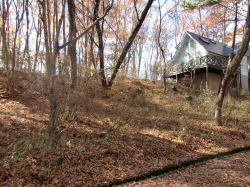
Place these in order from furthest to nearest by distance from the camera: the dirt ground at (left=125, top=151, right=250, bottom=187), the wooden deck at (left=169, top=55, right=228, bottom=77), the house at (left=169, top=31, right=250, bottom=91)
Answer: the house at (left=169, top=31, right=250, bottom=91), the wooden deck at (left=169, top=55, right=228, bottom=77), the dirt ground at (left=125, top=151, right=250, bottom=187)

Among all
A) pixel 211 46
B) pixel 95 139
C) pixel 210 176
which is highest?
pixel 211 46

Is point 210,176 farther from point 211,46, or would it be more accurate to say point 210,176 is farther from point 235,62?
point 211,46

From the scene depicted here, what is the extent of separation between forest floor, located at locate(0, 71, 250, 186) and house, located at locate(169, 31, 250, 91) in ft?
25.5

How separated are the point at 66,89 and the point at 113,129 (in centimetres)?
208

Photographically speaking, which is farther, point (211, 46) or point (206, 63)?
point (211, 46)

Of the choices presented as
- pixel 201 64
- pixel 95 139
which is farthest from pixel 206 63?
pixel 95 139

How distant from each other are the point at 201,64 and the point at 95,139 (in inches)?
544

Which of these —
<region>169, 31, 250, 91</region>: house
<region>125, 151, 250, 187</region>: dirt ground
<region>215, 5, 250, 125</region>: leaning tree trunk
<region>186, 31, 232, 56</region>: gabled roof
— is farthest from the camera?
<region>186, 31, 232, 56</region>: gabled roof

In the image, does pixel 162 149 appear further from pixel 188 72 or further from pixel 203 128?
pixel 188 72

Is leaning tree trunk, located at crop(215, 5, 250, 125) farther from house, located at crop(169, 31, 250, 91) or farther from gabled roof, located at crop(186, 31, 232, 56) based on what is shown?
gabled roof, located at crop(186, 31, 232, 56)

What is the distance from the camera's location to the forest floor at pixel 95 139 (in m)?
3.35

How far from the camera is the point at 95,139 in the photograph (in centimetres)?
477

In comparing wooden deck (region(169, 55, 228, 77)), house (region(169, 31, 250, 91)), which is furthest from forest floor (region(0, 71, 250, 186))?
house (region(169, 31, 250, 91))

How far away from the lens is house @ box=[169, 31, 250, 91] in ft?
51.4
